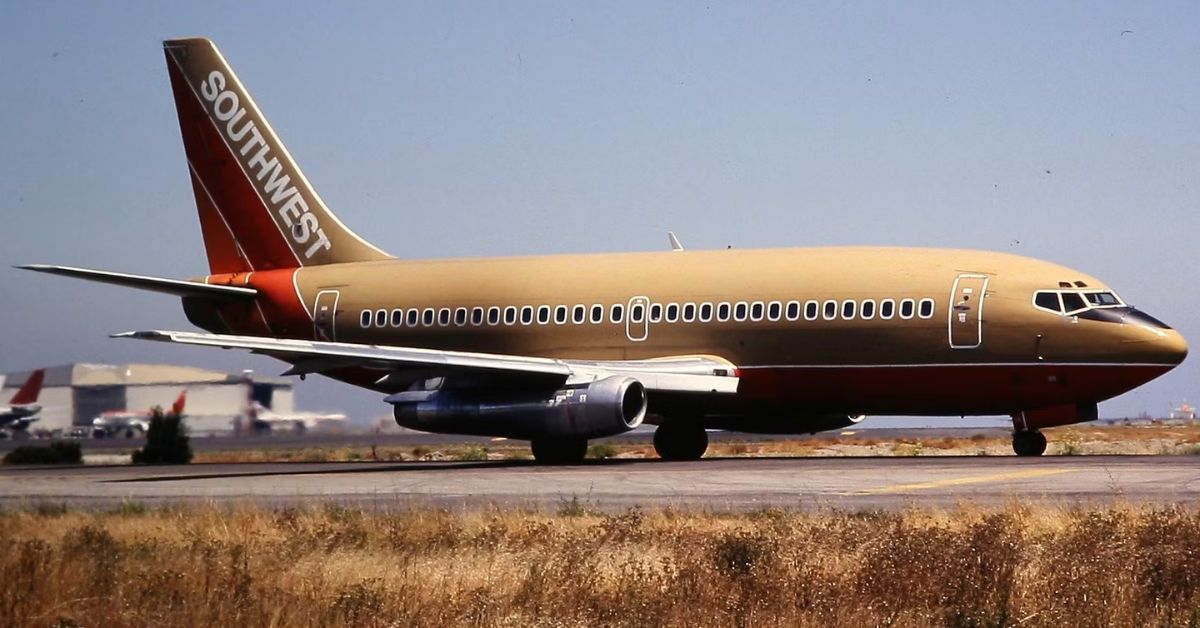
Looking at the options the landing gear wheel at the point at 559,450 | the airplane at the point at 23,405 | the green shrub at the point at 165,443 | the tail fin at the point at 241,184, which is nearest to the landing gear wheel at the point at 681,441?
the landing gear wheel at the point at 559,450

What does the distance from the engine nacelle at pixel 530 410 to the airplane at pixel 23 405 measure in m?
6.92

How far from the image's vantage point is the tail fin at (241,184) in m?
42.9

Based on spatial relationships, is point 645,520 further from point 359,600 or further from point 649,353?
point 649,353

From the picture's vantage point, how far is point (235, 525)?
1902cm

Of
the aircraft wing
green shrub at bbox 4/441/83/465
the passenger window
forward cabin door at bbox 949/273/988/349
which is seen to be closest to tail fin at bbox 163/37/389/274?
green shrub at bbox 4/441/83/465

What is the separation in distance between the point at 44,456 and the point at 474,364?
14120 millimetres

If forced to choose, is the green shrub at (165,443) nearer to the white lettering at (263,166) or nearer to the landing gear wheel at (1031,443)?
the white lettering at (263,166)

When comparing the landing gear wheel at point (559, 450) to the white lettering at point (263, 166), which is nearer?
the landing gear wheel at point (559, 450)

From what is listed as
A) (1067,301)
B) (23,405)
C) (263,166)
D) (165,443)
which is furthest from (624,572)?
(263,166)

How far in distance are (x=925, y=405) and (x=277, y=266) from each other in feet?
56.9

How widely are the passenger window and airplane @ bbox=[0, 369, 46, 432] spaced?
59.6ft

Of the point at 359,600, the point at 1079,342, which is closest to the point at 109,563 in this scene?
the point at 359,600

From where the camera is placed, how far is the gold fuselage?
3189cm

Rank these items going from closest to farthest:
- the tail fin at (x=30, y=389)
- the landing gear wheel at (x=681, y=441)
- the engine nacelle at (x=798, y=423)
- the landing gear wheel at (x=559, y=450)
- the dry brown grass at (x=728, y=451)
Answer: the tail fin at (x=30, y=389), the landing gear wheel at (x=559, y=450), the engine nacelle at (x=798, y=423), the landing gear wheel at (x=681, y=441), the dry brown grass at (x=728, y=451)
